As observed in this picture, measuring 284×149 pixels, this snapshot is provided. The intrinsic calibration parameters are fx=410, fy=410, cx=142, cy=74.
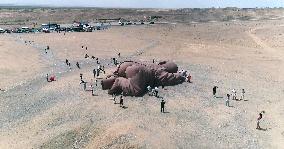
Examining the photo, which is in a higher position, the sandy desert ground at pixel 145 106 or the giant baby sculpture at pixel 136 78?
the giant baby sculpture at pixel 136 78

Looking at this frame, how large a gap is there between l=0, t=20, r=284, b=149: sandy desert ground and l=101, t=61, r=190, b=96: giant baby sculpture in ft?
3.54

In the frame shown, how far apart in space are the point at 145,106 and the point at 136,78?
4149 mm

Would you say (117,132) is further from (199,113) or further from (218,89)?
(218,89)

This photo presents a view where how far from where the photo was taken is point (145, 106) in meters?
38.2

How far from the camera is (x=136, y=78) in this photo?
4138 cm

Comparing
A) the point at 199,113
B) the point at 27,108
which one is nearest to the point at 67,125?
the point at 27,108

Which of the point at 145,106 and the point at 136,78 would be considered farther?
the point at 136,78

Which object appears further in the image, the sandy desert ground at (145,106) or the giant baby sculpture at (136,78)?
the giant baby sculpture at (136,78)

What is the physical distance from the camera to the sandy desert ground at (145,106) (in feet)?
104

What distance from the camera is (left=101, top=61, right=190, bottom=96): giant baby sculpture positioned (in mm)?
41156

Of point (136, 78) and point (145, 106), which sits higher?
point (136, 78)

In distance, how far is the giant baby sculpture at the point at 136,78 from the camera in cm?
4116

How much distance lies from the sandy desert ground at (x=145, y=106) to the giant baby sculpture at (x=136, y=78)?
108 centimetres

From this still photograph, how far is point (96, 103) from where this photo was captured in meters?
39.0
